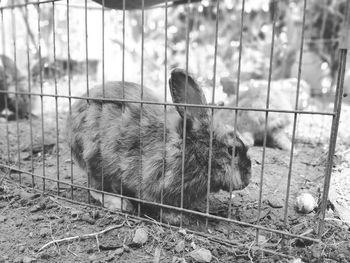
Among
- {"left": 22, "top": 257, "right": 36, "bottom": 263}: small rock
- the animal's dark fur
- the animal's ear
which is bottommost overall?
{"left": 22, "top": 257, "right": 36, "bottom": 263}: small rock

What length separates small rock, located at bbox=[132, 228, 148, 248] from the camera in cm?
202

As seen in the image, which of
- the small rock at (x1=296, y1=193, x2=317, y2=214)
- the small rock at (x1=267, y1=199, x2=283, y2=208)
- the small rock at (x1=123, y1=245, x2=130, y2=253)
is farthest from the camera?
the small rock at (x1=267, y1=199, x2=283, y2=208)

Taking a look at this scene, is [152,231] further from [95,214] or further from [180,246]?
[95,214]

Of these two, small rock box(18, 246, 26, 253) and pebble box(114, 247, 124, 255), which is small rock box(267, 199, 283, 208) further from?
small rock box(18, 246, 26, 253)

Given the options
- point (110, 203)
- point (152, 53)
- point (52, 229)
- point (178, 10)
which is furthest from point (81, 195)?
point (178, 10)

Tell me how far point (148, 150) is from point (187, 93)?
0.46 m

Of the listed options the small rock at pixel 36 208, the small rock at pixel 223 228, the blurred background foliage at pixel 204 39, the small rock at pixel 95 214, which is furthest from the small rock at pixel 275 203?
the blurred background foliage at pixel 204 39

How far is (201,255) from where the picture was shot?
1.85 metres

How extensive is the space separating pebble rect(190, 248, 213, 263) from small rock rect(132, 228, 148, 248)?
1.04 feet

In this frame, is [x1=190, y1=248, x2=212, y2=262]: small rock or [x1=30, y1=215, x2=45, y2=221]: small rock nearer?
[x1=190, y1=248, x2=212, y2=262]: small rock

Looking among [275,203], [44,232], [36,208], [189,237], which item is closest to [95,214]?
[44,232]

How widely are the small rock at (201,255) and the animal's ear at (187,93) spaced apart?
0.80 m

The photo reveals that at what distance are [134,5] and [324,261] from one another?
2.99 meters

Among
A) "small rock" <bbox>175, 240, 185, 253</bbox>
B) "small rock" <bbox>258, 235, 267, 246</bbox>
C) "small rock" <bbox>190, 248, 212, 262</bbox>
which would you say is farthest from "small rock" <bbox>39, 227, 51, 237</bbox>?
"small rock" <bbox>258, 235, 267, 246</bbox>
